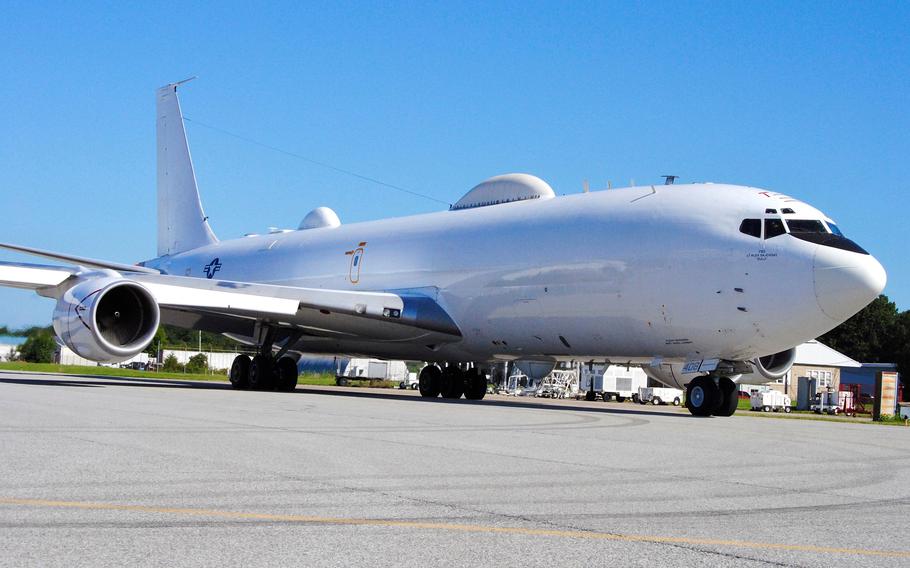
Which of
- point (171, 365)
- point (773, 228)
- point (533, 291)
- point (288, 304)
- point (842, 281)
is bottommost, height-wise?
point (171, 365)

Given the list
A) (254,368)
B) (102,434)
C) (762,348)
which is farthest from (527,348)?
(102,434)

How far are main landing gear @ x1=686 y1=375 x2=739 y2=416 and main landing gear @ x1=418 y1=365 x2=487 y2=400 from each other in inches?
330

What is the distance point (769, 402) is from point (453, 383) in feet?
68.5

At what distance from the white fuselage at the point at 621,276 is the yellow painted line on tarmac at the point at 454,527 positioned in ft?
38.3

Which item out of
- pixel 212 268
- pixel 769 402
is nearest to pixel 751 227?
pixel 212 268

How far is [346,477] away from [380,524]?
1799mm

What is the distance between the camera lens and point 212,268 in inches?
1212

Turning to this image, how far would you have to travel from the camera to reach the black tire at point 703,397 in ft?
56.8

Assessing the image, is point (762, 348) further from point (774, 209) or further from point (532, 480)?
point (532, 480)

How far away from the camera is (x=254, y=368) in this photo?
24.8 metres

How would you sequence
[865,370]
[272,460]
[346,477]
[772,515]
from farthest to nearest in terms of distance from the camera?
[865,370], [272,460], [346,477], [772,515]

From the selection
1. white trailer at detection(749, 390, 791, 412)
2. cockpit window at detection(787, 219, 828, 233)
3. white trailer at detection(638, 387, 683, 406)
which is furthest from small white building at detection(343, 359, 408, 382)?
cockpit window at detection(787, 219, 828, 233)

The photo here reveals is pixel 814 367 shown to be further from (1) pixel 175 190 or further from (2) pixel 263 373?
(2) pixel 263 373

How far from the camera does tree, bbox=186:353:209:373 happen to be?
61719 mm
